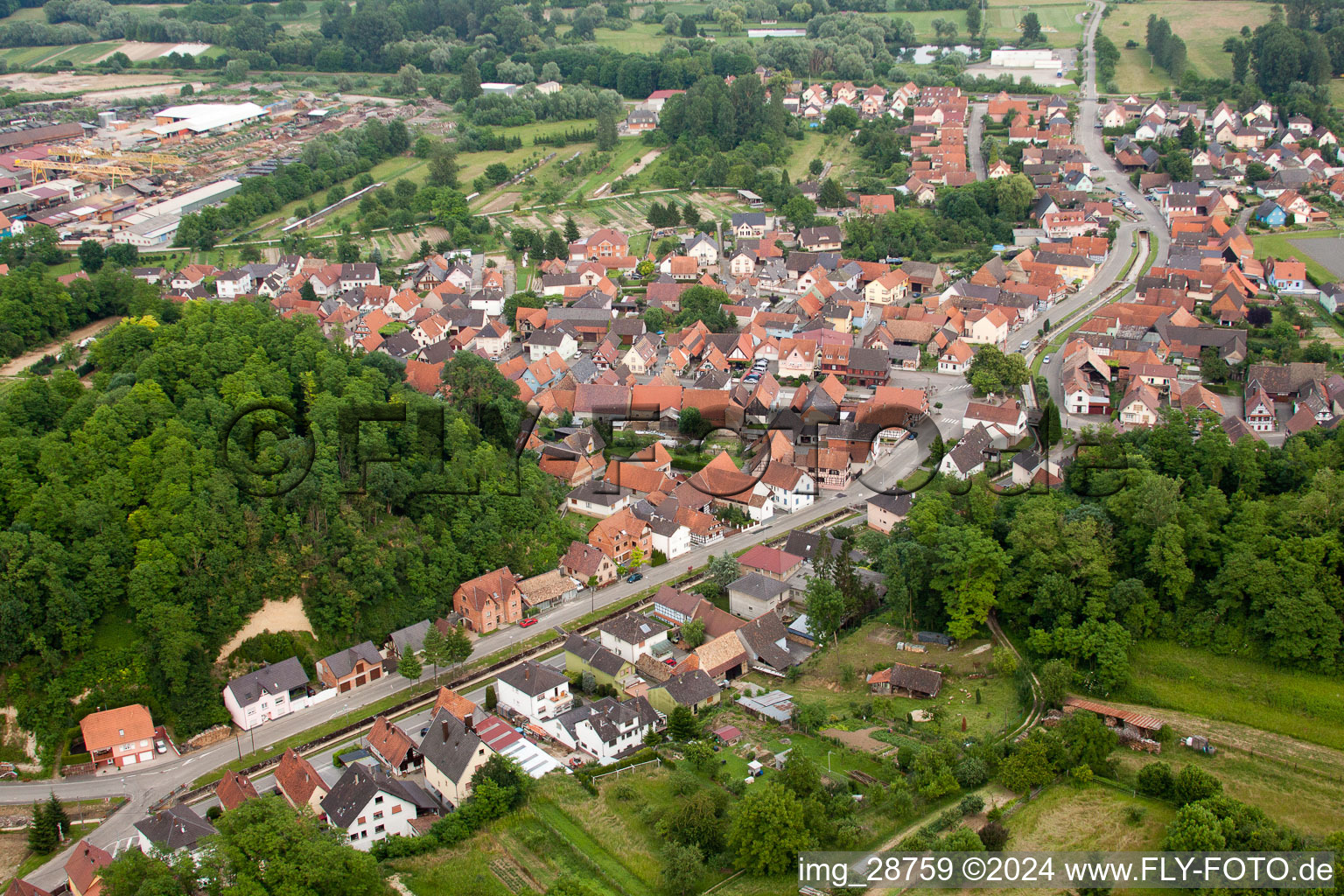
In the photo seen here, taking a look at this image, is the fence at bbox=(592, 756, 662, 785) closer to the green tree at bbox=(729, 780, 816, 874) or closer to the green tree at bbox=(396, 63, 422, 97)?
the green tree at bbox=(729, 780, 816, 874)

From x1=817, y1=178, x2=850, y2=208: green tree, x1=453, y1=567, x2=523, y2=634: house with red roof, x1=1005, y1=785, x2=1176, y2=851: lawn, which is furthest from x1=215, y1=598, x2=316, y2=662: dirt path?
x1=817, y1=178, x2=850, y2=208: green tree

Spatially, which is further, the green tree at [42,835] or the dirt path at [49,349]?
the dirt path at [49,349]

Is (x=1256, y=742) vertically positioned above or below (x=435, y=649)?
below

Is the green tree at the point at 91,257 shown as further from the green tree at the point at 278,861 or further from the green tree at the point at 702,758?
the green tree at the point at 702,758

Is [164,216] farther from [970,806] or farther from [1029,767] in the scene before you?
[1029,767]

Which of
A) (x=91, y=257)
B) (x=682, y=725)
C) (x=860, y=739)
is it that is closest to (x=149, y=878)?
(x=682, y=725)

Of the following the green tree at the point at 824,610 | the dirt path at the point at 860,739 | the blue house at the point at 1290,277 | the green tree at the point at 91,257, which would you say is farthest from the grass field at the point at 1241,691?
the green tree at the point at 91,257

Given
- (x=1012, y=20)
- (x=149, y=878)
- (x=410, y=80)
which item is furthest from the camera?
(x=1012, y=20)
